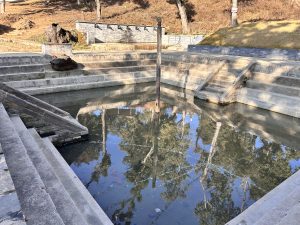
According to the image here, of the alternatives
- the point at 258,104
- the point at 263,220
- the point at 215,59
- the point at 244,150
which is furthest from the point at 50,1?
the point at 263,220

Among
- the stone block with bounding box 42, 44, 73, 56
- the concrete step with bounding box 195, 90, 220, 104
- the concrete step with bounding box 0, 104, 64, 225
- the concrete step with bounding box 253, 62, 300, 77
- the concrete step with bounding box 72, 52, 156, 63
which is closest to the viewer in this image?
the concrete step with bounding box 0, 104, 64, 225

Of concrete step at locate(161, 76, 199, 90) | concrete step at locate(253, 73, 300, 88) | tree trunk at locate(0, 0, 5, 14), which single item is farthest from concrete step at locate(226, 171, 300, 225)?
tree trunk at locate(0, 0, 5, 14)

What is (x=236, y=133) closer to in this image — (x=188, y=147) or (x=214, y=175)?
(x=188, y=147)

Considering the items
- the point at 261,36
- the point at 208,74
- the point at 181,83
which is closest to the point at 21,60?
the point at 181,83

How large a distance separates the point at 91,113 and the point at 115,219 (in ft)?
26.8

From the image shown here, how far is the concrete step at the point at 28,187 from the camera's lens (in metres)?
3.54

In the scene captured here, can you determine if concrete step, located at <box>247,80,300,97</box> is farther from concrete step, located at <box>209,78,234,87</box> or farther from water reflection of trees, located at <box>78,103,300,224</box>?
water reflection of trees, located at <box>78,103,300,224</box>

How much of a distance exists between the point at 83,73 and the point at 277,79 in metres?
11.5

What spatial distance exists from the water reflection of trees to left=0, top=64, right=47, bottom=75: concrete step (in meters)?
5.85

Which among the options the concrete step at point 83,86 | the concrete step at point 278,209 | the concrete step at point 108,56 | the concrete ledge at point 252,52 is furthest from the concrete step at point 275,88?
the concrete step at point 278,209

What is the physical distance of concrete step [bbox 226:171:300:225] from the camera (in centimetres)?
470

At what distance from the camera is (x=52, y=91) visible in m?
17.4

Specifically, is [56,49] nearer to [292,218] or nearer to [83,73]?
[83,73]

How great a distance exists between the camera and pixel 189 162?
375 inches
